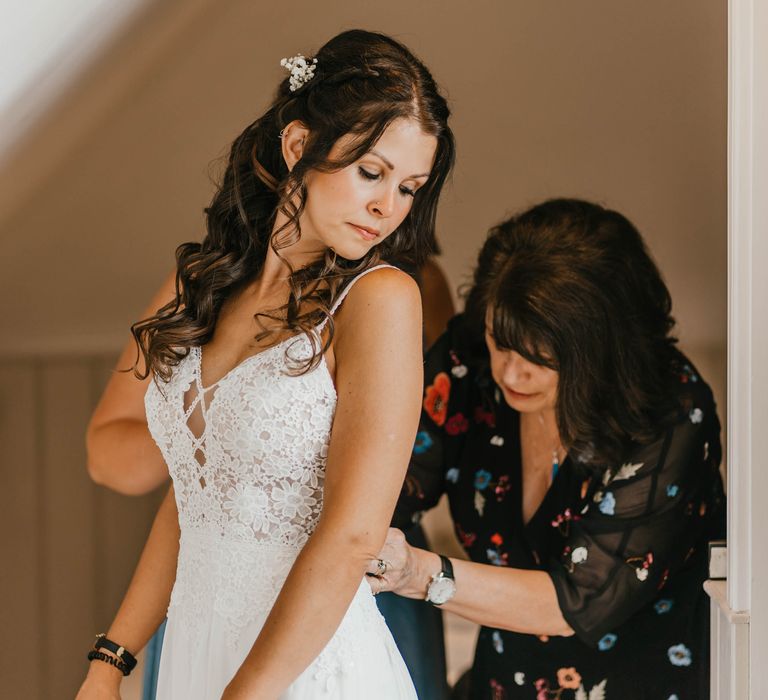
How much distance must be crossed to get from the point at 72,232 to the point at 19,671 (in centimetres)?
122

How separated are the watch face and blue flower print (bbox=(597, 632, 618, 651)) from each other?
37 centimetres

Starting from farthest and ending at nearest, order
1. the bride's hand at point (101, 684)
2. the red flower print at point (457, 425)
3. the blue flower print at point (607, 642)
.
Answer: the red flower print at point (457, 425)
the blue flower print at point (607, 642)
the bride's hand at point (101, 684)

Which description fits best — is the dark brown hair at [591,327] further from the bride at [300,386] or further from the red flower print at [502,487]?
the bride at [300,386]

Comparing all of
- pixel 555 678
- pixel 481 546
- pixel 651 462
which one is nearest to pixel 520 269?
pixel 651 462

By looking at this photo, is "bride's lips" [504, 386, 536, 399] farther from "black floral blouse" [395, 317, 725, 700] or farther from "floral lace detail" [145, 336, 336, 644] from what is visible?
"floral lace detail" [145, 336, 336, 644]

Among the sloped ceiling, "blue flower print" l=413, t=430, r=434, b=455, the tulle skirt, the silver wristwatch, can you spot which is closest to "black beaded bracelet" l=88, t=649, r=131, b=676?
the tulle skirt

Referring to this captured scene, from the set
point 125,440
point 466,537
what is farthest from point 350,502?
point 466,537

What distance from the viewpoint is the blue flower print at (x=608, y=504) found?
1657 millimetres

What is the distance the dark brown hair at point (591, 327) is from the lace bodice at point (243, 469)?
0.57 m

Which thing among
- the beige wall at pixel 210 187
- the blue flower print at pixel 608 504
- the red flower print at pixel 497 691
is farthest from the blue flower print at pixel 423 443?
the beige wall at pixel 210 187

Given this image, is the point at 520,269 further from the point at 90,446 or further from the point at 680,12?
the point at 680,12

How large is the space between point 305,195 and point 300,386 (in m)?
0.24

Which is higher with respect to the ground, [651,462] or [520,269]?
[520,269]

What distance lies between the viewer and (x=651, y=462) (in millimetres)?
1656
